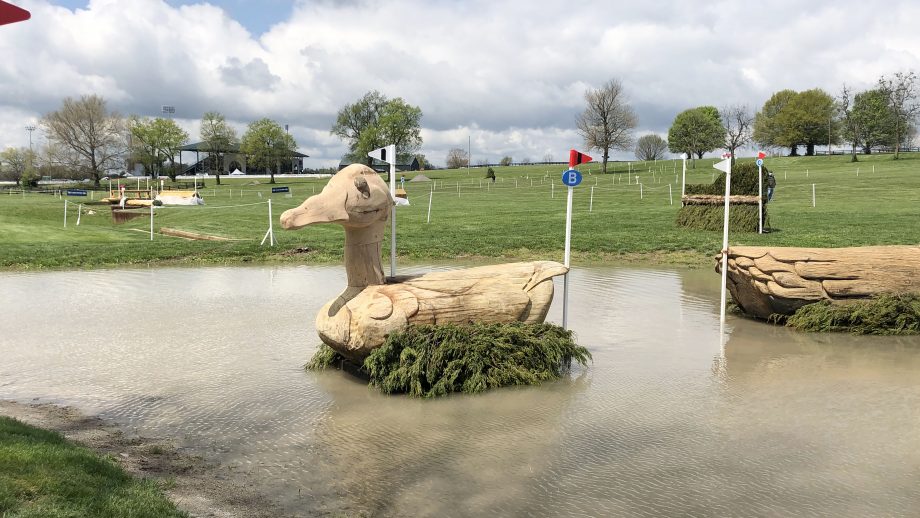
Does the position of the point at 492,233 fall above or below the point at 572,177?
below

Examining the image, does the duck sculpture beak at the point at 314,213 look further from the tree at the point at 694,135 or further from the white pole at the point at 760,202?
the tree at the point at 694,135

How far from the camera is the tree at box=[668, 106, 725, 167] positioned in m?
80.4

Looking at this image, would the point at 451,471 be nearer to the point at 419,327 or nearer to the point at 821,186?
the point at 419,327

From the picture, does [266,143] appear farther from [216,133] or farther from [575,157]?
[575,157]

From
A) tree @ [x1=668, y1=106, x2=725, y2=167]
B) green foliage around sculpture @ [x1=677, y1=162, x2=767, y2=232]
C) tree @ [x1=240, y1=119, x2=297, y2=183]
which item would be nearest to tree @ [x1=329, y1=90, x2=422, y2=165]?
tree @ [x1=240, y1=119, x2=297, y2=183]

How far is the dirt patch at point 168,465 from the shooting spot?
3.98m

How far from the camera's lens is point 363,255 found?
272 inches

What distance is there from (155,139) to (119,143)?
242 inches

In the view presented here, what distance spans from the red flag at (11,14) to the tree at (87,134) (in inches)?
3133

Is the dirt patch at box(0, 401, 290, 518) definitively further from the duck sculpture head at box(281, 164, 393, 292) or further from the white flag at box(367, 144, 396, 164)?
the white flag at box(367, 144, 396, 164)

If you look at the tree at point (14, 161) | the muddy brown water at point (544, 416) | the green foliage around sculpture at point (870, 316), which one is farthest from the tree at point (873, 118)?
the tree at point (14, 161)

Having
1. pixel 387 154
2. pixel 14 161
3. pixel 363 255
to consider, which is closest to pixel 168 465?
pixel 363 255

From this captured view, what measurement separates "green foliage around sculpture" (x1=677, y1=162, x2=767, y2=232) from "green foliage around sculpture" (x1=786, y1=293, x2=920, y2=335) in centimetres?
1210

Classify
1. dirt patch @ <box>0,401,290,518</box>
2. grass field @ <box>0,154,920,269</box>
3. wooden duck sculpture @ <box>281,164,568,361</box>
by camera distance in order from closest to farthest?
dirt patch @ <box>0,401,290,518</box> < wooden duck sculpture @ <box>281,164,568,361</box> < grass field @ <box>0,154,920,269</box>
